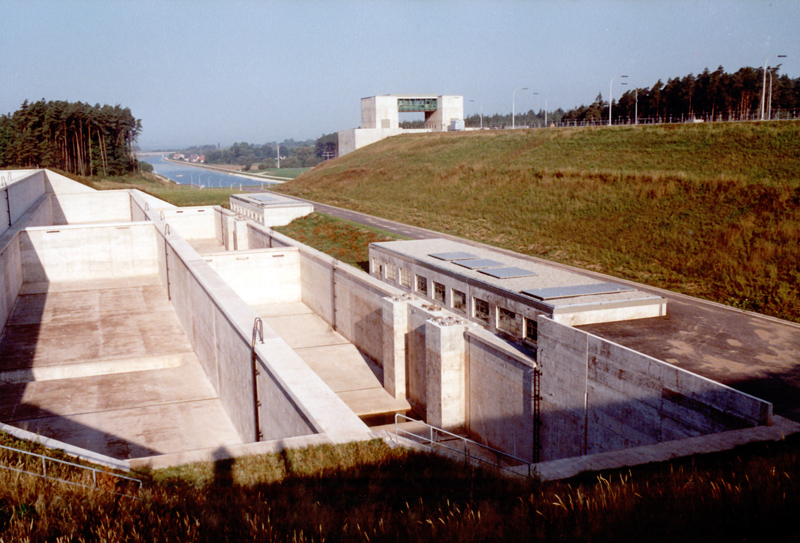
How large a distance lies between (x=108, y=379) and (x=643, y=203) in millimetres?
27297

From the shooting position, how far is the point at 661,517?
729cm

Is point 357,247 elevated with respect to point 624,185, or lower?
lower

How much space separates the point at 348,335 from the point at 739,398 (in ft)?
70.3

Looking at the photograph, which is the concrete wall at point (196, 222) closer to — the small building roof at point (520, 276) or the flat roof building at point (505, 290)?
the small building roof at point (520, 276)

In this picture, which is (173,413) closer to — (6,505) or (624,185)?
(6,505)

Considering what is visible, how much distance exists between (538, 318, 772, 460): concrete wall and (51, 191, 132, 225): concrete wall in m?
55.4

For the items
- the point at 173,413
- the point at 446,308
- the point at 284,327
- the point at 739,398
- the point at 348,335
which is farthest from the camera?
the point at 284,327

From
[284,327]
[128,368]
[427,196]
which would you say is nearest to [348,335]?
[284,327]

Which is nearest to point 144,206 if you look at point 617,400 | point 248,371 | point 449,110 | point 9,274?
point 9,274

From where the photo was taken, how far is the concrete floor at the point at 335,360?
24922mm

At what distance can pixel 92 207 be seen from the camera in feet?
209

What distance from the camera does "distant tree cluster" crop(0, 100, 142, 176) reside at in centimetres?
8206

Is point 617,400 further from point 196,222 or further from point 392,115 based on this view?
point 392,115

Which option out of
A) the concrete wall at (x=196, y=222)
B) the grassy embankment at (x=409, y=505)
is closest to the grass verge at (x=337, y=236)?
the concrete wall at (x=196, y=222)
